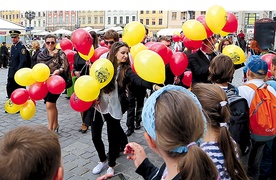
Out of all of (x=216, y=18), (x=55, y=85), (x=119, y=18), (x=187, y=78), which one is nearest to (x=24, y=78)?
(x=55, y=85)

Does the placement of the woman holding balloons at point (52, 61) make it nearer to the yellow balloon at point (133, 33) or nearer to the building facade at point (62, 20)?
the yellow balloon at point (133, 33)

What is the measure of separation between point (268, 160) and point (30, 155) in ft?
10.0

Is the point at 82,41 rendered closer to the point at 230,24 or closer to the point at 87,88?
the point at 87,88

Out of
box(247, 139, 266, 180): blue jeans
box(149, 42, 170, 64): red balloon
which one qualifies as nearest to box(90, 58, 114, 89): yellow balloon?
box(149, 42, 170, 64): red balloon

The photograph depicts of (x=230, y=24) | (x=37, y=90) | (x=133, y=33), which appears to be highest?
(x=230, y=24)

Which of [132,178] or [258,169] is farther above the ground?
[258,169]

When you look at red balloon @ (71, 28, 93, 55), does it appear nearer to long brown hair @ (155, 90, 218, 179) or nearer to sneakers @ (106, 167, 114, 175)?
sneakers @ (106, 167, 114, 175)

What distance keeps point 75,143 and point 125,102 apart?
165 cm

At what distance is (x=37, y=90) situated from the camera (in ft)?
13.1

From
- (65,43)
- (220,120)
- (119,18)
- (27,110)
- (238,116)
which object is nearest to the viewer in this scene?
(220,120)

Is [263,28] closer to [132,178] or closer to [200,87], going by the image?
[132,178]

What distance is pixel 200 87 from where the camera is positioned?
2.05 meters

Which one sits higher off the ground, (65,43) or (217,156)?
(65,43)
